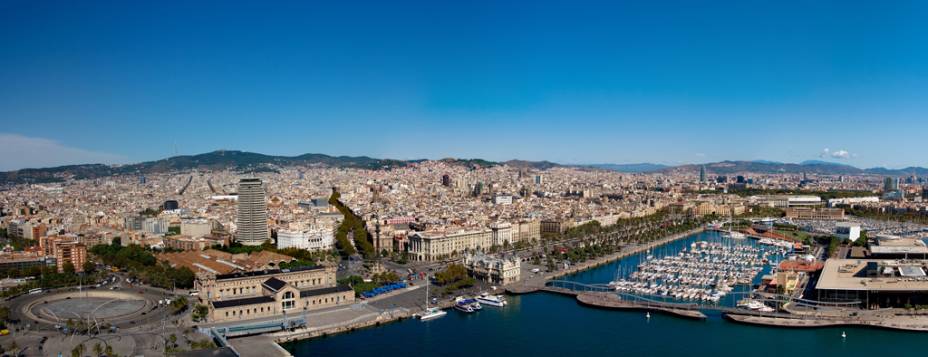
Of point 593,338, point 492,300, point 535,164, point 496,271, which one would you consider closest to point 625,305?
point 593,338

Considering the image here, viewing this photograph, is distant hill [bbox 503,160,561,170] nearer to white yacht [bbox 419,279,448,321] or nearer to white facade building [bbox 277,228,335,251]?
white facade building [bbox 277,228,335,251]

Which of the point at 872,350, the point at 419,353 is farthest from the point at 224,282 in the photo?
the point at 872,350

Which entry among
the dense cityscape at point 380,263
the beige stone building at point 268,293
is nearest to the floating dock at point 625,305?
the dense cityscape at point 380,263

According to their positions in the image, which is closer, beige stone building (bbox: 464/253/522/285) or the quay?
the quay

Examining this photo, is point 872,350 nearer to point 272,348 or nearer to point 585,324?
point 585,324

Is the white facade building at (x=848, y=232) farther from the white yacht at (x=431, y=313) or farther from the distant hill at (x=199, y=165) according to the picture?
the distant hill at (x=199, y=165)

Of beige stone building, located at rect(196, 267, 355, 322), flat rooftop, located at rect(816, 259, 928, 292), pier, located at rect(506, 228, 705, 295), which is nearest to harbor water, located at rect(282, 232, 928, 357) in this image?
flat rooftop, located at rect(816, 259, 928, 292)
